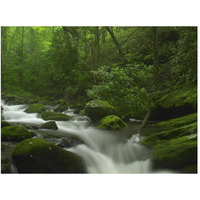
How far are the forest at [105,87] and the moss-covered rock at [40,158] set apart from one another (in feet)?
0.76

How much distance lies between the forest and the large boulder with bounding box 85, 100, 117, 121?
2cm

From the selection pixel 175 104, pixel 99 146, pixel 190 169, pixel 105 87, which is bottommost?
pixel 190 169

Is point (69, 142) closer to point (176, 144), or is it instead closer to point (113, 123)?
point (113, 123)

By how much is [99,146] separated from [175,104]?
70.3 inches

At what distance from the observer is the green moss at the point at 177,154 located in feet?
9.51

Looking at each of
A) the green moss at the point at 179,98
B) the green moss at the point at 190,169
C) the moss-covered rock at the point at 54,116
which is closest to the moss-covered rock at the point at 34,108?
the moss-covered rock at the point at 54,116

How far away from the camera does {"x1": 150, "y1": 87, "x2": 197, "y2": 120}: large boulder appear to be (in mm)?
3369

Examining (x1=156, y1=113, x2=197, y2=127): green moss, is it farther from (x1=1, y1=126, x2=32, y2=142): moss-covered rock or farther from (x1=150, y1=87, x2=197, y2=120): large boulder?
(x1=1, y1=126, x2=32, y2=142): moss-covered rock

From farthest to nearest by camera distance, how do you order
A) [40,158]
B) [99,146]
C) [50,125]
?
[50,125] < [99,146] < [40,158]

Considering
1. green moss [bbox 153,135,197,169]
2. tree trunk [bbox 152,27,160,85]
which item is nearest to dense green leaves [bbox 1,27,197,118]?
tree trunk [bbox 152,27,160,85]

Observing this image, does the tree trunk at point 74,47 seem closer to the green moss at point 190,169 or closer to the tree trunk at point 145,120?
the tree trunk at point 145,120

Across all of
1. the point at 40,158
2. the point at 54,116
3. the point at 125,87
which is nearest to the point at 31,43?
the point at 54,116

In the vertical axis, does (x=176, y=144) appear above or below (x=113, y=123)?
below

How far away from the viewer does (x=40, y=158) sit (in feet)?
8.95
